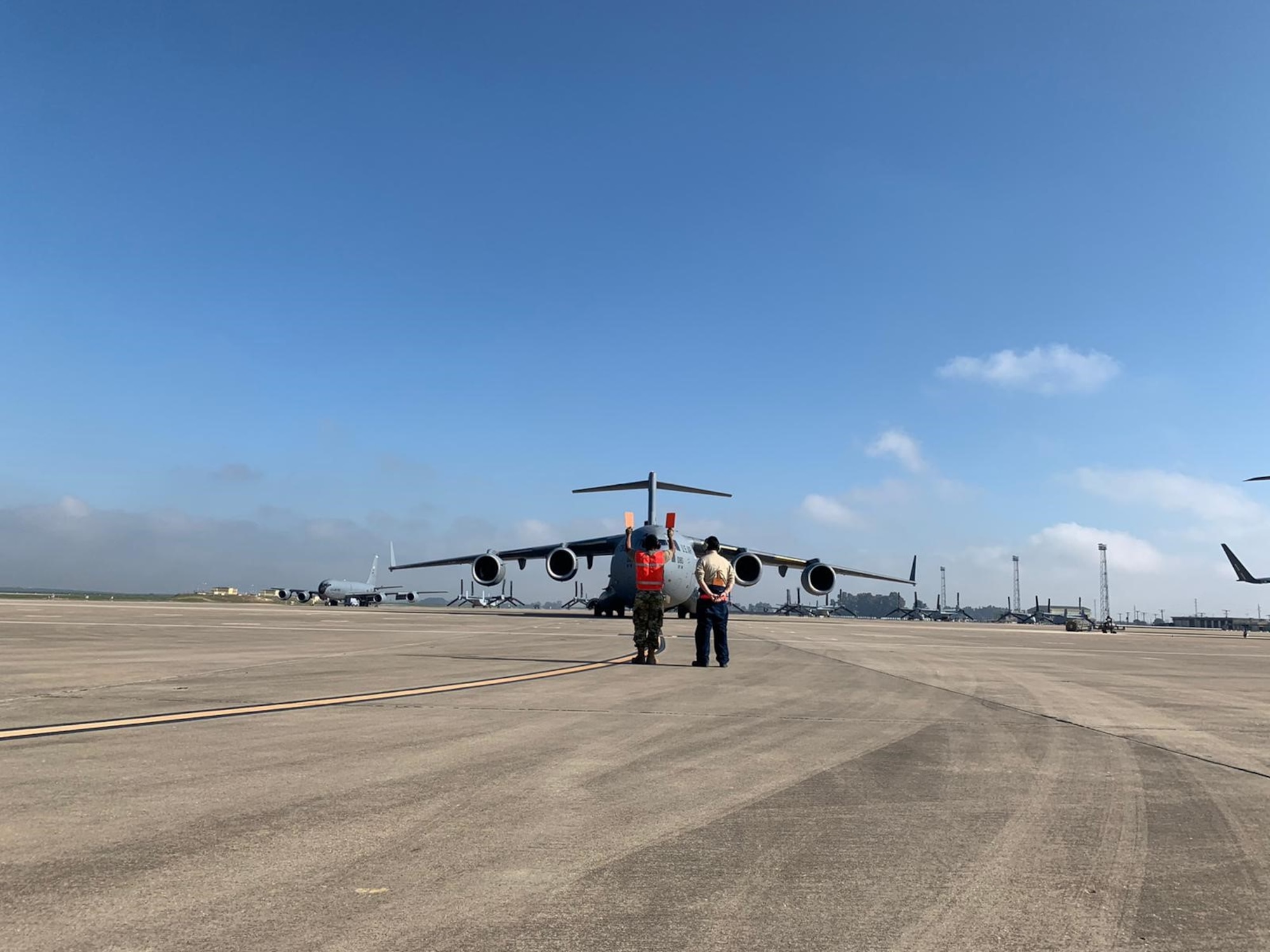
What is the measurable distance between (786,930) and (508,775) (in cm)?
217

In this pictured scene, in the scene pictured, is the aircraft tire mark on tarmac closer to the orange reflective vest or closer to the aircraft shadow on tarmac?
the orange reflective vest

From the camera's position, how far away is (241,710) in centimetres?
621

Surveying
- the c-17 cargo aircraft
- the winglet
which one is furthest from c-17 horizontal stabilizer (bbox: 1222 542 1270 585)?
the c-17 cargo aircraft

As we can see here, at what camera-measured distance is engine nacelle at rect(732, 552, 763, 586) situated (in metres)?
32.9

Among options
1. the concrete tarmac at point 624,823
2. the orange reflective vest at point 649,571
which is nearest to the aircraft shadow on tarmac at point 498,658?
the orange reflective vest at point 649,571

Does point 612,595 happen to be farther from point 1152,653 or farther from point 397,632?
point 1152,653

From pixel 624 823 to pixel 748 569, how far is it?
99.7ft

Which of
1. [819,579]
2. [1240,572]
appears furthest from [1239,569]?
[819,579]

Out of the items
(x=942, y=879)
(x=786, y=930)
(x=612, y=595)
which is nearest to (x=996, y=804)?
(x=942, y=879)

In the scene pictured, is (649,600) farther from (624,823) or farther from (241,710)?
(624,823)

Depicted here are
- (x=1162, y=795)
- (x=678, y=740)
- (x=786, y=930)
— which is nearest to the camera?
(x=786, y=930)

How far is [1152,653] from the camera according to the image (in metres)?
19.8

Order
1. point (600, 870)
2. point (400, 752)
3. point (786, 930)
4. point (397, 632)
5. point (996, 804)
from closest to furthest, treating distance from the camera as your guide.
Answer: point (786, 930) → point (600, 870) → point (996, 804) → point (400, 752) → point (397, 632)

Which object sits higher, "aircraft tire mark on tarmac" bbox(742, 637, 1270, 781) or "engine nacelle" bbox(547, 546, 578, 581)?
"engine nacelle" bbox(547, 546, 578, 581)
